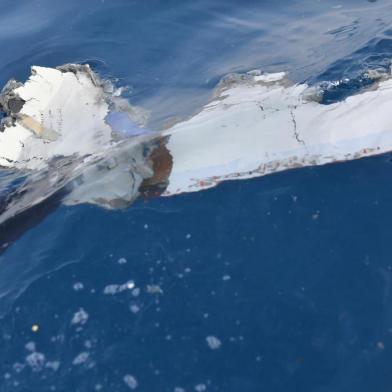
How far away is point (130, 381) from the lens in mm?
3484

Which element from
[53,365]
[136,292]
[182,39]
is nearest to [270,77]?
[182,39]

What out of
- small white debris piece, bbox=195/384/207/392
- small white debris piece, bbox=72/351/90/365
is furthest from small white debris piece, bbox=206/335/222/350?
small white debris piece, bbox=72/351/90/365

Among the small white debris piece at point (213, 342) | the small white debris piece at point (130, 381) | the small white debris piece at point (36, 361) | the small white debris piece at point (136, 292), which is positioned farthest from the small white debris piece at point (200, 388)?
the small white debris piece at point (36, 361)

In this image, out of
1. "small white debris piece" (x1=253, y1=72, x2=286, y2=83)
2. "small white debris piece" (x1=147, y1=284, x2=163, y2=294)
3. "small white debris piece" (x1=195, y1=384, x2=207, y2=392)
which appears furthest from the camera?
"small white debris piece" (x1=253, y1=72, x2=286, y2=83)

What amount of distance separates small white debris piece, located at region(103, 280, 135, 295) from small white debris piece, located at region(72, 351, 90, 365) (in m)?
0.46

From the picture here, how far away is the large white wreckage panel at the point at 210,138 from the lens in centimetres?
454

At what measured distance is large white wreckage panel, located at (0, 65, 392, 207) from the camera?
179 inches

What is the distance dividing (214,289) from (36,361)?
4.04 feet

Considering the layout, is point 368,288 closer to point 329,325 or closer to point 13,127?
point 329,325

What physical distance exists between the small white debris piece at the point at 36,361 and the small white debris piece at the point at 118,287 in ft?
1.92

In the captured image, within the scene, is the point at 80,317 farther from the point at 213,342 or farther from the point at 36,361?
the point at 213,342

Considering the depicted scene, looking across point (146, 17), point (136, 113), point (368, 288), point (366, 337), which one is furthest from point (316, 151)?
point (146, 17)

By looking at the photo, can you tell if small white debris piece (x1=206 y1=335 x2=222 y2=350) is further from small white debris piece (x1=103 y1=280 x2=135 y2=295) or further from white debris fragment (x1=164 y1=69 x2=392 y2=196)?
white debris fragment (x1=164 y1=69 x2=392 y2=196)

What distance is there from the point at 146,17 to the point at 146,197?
12.9 ft
